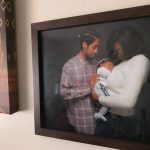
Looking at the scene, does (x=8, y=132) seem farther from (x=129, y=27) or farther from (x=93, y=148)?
(x=129, y=27)

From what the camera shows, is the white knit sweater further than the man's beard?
No

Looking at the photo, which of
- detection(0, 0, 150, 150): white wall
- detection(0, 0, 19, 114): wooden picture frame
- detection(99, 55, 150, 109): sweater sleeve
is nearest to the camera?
detection(99, 55, 150, 109): sweater sleeve

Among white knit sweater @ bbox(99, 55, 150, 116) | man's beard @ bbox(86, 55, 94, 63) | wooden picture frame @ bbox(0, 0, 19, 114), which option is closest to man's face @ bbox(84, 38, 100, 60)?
man's beard @ bbox(86, 55, 94, 63)

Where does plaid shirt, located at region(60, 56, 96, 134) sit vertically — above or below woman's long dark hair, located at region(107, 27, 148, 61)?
below

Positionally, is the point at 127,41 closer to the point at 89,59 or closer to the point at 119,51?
the point at 119,51

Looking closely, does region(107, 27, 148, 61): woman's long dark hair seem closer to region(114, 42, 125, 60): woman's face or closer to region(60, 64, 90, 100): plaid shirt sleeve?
region(114, 42, 125, 60): woman's face

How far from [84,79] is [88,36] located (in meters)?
0.20

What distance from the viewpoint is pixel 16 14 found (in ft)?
4.64

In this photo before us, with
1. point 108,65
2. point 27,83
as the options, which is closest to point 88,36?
point 108,65

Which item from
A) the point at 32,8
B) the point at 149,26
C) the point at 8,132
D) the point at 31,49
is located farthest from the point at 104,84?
the point at 8,132

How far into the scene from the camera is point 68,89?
1.23 m

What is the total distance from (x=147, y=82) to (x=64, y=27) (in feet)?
1.58

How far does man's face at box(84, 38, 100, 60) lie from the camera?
113cm

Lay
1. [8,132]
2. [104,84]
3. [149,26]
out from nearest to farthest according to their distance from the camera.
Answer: [149,26]
[104,84]
[8,132]
